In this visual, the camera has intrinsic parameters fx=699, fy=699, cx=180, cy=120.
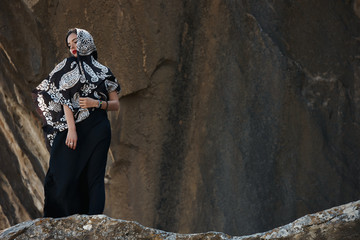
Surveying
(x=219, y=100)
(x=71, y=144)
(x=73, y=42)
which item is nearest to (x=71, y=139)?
(x=71, y=144)

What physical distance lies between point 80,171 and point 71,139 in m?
0.19

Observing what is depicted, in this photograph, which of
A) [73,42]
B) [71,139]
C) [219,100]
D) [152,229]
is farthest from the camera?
[219,100]

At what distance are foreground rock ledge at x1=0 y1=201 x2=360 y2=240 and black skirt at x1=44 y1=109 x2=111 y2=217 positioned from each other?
3.20 feet

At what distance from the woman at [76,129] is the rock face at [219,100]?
1.57 meters

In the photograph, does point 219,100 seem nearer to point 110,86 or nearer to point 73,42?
point 110,86

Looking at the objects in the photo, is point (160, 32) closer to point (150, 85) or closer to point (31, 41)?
point (150, 85)

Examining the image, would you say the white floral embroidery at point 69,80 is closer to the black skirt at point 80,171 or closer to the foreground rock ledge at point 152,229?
the black skirt at point 80,171

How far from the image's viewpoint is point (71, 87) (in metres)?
3.65

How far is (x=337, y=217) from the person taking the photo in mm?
2457

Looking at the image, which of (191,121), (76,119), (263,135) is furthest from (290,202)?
(76,119)

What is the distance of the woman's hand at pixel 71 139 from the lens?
3605mm

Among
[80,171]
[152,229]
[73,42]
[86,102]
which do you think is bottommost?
[152,229]

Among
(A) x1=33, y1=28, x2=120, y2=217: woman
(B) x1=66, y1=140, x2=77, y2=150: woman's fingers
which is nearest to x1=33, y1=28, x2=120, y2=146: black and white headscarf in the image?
(A) x1=33, y1=28, x2=120, y2=217: woman

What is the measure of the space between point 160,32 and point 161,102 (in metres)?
0.54
